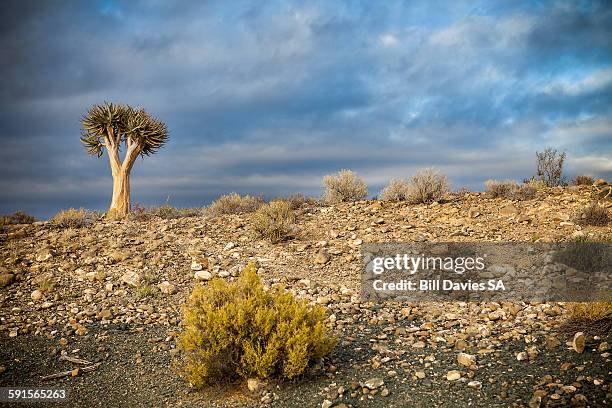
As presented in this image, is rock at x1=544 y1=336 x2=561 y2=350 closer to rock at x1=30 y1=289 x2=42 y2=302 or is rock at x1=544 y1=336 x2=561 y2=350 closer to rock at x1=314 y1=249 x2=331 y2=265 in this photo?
rock at x1=314 y1=249 x2=331 y2=265

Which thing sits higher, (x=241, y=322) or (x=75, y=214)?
(x=75, y=214)

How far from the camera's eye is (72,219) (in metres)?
14.7

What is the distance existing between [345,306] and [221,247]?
402cm

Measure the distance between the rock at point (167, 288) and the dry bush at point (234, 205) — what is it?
579 centimetres

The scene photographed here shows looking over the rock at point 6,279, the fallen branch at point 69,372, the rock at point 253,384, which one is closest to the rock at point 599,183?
the rock at point 253,384

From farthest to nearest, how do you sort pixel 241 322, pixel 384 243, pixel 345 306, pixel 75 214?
pixel 75 214 < pixel 384 243 < pixel 345 306 < pixel 241 322

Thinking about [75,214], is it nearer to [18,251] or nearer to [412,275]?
[18,251]

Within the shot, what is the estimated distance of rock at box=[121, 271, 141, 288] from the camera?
982 centimetres

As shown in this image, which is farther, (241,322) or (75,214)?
(75,214)

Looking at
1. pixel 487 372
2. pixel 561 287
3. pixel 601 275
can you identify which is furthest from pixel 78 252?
pixel 601 275

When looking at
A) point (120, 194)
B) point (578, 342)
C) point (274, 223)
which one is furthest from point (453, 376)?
point (120, 194)

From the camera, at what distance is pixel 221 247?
11.6 m

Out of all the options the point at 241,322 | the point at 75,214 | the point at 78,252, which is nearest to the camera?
the point at 241,322

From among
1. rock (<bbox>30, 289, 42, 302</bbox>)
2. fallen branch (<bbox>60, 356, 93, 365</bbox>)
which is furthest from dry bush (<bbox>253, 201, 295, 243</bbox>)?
fallen branch (<bbox>60, 356, 93, 365</bbox>)
